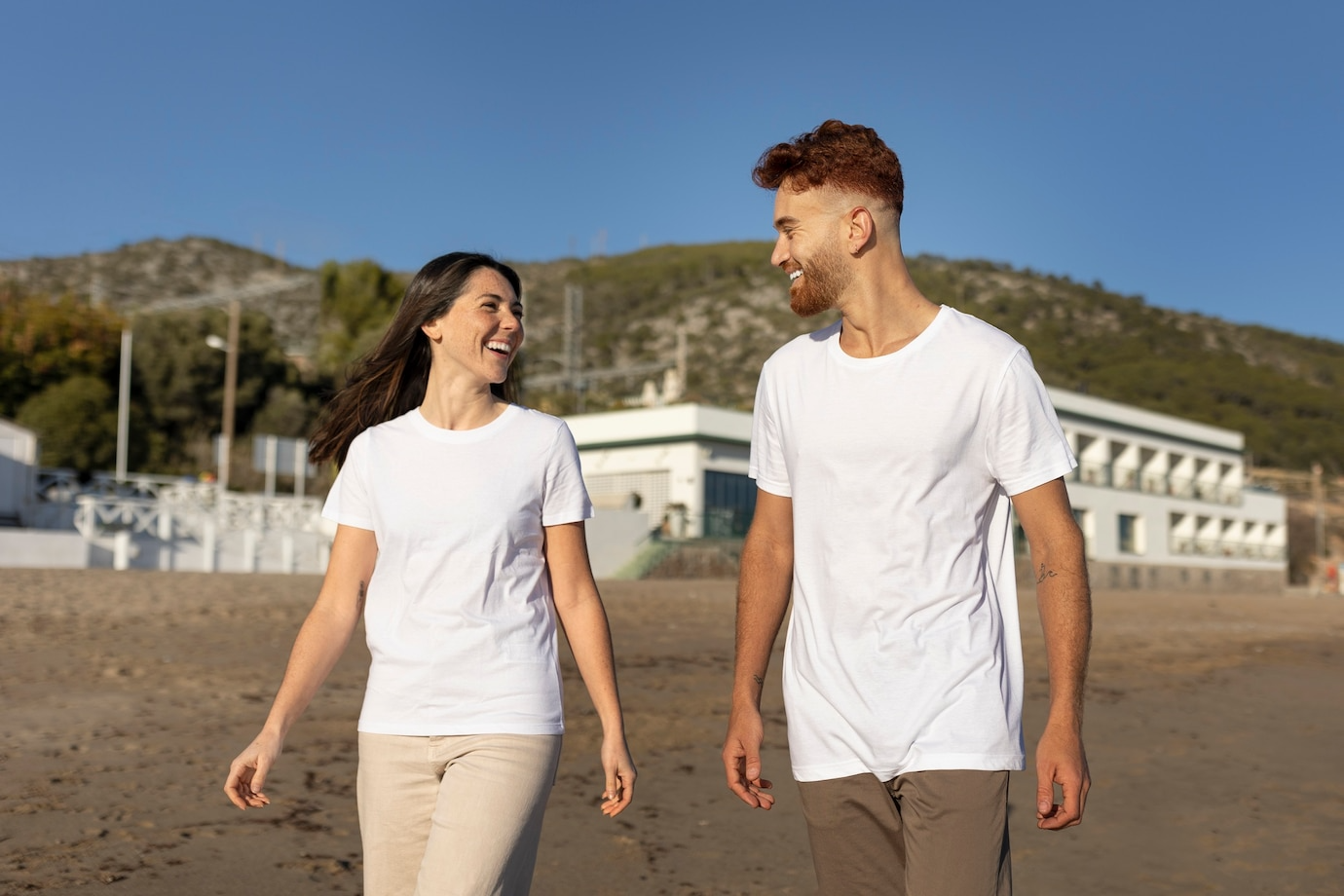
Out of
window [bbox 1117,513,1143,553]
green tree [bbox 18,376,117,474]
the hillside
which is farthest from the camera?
the hillside

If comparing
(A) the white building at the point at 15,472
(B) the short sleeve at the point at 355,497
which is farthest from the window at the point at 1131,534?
(B) the short sleeve at the point at 355,497

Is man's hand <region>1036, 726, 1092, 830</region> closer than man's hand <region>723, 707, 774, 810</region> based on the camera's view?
Yes

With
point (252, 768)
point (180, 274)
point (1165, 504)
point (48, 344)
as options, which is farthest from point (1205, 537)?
point (180, 274)

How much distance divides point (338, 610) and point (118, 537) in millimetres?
21652

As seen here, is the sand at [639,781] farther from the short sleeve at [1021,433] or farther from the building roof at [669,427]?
the building roof at [669,427]

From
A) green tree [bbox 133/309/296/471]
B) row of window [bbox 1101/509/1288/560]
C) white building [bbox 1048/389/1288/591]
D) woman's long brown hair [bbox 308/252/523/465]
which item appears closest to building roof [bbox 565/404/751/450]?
white building [bbox 1048/389/1288/591]

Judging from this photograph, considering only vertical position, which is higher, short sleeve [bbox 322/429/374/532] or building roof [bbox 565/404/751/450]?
building roof [bbox 565/404/751/450]

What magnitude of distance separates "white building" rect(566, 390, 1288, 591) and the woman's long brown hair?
886 inches

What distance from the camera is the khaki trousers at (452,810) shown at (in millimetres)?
2615

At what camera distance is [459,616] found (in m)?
2.73

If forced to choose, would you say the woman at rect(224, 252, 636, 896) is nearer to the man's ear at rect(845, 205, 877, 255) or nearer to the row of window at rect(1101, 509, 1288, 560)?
the man's ear at rect(845, 205, 877, 255)

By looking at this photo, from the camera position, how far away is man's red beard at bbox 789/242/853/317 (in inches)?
104

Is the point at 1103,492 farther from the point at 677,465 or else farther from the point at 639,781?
the point at 639,781

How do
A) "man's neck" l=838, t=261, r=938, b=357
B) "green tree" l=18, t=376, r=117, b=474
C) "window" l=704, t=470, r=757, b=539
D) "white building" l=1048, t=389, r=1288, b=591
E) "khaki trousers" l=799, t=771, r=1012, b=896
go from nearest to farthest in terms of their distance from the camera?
"khaki trousers" l=799, t=771, r=1012, b=896 < "man's neck" l=838, t=261, r=938, b=357 < "window" l=704, t=470, r=757, b=539 < "green tree" l=18, t=376, r=117, b=474 < "white building" l=1048, t=389, r=1288, b=591
